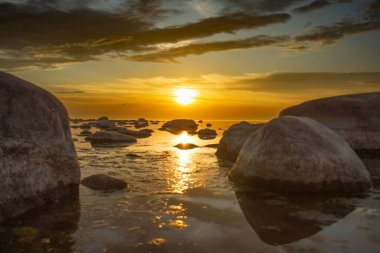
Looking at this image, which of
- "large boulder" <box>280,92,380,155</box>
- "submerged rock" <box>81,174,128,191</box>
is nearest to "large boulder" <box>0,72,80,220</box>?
"submerged rock" <box>81,174,128,191</box>

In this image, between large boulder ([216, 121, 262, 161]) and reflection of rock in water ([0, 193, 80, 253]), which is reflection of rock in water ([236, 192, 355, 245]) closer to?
reflection of rock in water ([0, 193, 80, 253])

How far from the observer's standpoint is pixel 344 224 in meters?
6.09

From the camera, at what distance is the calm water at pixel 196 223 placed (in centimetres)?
507

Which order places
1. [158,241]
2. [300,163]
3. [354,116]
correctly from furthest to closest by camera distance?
1. [354,116]
2. [300,163]
3. [158,241]

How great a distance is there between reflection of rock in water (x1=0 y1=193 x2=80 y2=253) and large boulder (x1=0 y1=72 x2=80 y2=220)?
35cm

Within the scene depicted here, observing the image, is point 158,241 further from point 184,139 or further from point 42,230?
A: point 184,139

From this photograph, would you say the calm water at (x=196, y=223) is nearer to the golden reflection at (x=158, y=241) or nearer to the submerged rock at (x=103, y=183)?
the golden reflection at (x=158, y=241)

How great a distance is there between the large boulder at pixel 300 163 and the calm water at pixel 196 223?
45 cm

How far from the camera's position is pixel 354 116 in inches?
666

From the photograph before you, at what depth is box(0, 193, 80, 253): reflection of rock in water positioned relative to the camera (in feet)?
16.3

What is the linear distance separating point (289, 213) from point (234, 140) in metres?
9.23

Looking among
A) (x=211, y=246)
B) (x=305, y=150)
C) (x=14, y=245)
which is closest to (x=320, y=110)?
(x=305, y=150)

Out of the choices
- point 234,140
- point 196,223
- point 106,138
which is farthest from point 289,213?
point 106,138

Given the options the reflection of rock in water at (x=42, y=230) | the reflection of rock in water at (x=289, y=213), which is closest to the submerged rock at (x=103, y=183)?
the reflection of rock in water at (x=42, y=230)
